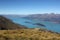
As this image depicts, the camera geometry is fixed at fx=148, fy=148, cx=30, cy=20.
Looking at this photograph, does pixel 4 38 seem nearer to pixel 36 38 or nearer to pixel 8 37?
pixel 8 37

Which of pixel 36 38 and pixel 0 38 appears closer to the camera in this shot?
pixel 0 38

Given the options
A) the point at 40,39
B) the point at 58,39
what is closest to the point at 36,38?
the point at 40,39

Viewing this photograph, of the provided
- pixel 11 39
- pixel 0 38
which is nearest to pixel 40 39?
pixel 11 39

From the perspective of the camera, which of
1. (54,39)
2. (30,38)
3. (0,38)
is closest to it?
(0,38)

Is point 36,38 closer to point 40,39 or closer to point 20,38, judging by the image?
point 40,39

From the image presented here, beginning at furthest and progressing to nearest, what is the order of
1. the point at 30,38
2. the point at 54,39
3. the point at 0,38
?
the point at 54,39 → the point at 30,38 → the point at 0,38

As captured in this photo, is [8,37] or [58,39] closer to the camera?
[8,37]

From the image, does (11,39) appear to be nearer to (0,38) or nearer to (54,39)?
(0,38)
